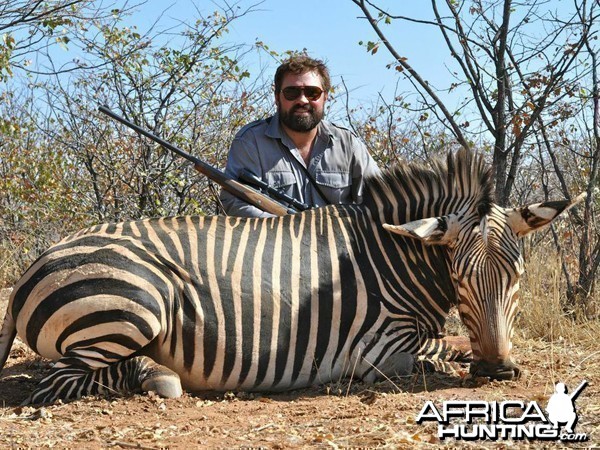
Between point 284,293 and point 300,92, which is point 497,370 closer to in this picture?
point 284,293

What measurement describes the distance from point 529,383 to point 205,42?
585 cm

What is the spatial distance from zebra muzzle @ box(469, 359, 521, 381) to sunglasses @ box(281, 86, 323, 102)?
2.71 m

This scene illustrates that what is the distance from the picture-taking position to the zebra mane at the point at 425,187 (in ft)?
14.8

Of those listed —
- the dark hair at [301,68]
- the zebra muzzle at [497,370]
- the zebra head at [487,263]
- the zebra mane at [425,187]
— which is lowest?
the zebra muzzle at [497,370]

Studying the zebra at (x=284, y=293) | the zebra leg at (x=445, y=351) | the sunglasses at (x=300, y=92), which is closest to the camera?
the zebra at (x=284, y=293)

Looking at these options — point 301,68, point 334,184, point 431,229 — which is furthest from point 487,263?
point 301,68

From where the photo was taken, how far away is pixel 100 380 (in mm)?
3988

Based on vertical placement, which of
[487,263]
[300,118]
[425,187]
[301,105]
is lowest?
[487,263]

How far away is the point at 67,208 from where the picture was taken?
925cm

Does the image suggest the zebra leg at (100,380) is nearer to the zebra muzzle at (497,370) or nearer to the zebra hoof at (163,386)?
the zebra hoof at (163,386)

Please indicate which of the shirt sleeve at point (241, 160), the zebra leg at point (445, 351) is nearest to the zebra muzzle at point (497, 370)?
the zebra leg at point (445, 351)

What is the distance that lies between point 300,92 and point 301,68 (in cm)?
22

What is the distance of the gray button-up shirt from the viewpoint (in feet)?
18.5

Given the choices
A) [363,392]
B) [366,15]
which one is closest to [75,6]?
[366,15]
